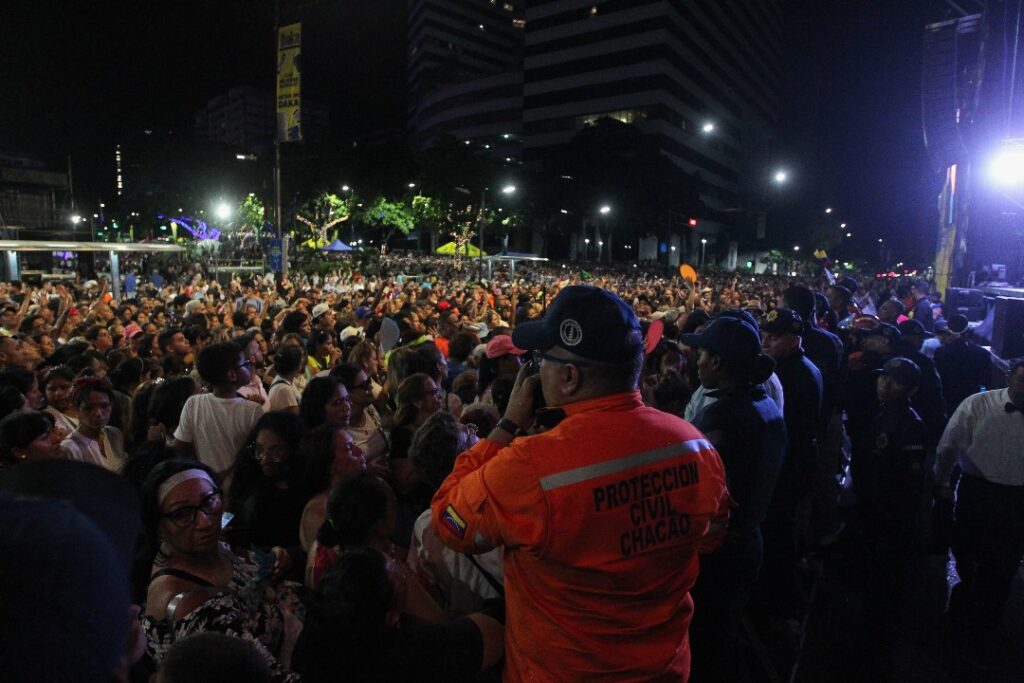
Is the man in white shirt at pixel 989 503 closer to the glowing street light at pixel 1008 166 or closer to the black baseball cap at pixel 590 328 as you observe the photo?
the black baseball cap at pixel 590 328

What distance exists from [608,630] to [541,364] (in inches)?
32.0

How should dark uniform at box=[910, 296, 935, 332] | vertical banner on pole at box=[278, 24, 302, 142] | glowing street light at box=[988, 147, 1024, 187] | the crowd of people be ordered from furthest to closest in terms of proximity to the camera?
vertical banner on pole at box=[278, 24, 302, 142] → dark uniform at box=[910, 296, 935, 332] → glowing street light at box=[988, 147, 1024, 187] → the crowd of people

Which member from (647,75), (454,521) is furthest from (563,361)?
(647,75)

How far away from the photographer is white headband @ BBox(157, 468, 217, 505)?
8.04ft

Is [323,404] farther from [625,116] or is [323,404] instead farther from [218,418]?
[625,116]

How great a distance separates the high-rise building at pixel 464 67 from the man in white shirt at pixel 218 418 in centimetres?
8147

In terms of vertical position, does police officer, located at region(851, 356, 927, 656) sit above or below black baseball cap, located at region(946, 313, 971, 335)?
below

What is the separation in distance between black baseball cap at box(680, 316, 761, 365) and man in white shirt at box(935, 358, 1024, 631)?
2187mm

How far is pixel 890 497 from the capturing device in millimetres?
4191

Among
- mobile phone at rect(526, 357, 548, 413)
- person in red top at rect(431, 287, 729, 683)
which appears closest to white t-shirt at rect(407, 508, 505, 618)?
person in red top at rect(431, 287, 729, 683)

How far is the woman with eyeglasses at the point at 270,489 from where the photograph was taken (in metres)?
3.17

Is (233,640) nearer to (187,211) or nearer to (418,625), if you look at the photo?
(418,625)

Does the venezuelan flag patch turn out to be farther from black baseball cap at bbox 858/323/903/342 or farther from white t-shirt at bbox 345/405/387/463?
black baseball cap at bbox 858/323/903/342

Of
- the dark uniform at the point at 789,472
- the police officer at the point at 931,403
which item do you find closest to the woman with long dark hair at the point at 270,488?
the dark uniform at the point at 789,472
